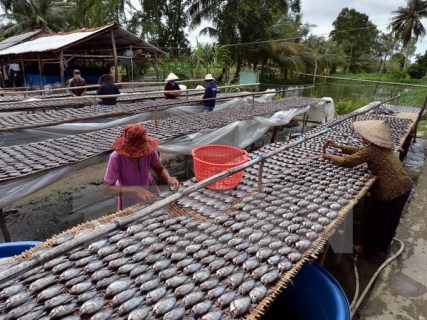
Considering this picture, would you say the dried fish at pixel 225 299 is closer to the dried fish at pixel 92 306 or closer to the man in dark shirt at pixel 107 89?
the dried fish at pixel 92 306

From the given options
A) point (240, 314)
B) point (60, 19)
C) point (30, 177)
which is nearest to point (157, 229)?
point (240, 314)

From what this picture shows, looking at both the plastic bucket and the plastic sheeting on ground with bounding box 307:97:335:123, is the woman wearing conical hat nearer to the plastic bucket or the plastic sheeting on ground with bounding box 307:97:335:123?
the plastic bucket

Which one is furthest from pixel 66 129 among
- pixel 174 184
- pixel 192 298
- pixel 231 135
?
pixel 192 298

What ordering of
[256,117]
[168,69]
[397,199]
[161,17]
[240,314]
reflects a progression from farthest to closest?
[161,17] → [168,69] → [256,117] → [397,199] → [240,314]

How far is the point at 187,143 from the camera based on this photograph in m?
5.50

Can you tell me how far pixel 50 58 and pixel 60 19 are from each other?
1309 cm

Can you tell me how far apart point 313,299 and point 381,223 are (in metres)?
1.93

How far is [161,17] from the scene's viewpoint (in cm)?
2388

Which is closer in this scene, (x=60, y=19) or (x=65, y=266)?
(x=65, y=266)

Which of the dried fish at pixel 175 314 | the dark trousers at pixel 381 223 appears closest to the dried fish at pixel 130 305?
the dried fish at pixel 175 314

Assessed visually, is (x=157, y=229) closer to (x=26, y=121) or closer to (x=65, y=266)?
(x=65, y=266)

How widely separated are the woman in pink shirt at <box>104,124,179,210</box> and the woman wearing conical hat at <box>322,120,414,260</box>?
2269 millimetres

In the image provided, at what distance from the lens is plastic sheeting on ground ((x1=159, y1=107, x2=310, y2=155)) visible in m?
5.36

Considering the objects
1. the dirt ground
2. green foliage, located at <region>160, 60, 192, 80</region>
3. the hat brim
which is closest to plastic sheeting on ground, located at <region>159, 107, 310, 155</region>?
the dirt ground
